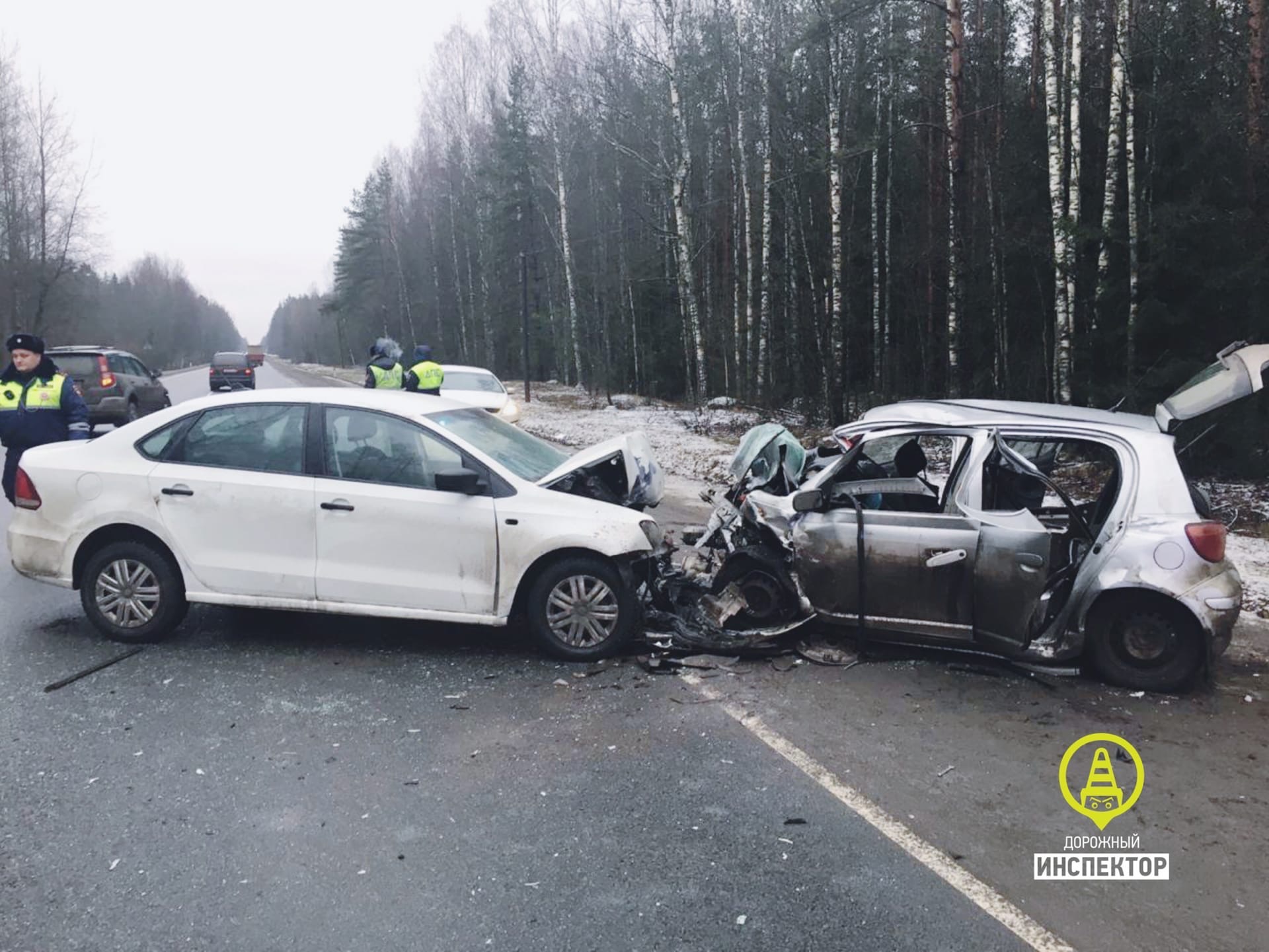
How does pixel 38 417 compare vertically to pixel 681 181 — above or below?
below

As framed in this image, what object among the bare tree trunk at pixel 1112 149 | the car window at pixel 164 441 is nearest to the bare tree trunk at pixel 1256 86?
the bare tree trunk at pixel 1112 149

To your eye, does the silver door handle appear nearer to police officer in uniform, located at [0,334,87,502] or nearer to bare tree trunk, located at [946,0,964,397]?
police officer in uniform, located at [0,334,87,502]

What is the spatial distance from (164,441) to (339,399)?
3.80 feet

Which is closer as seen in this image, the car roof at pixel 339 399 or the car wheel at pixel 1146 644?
the car wheel at pixel 1146 644

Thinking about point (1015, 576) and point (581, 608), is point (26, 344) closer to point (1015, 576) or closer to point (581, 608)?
point (581, 608)

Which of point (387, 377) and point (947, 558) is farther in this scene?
point (387, 377)

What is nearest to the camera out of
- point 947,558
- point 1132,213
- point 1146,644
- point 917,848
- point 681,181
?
point 917,848

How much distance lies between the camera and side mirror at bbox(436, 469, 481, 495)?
16.6 feet

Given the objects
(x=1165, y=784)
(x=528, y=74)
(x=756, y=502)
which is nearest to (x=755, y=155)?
(x=528, y=74)

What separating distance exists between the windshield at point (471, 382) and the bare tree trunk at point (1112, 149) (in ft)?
34.5

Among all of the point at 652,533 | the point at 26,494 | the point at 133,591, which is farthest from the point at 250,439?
the point at 652,533

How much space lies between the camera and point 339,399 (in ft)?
18.2

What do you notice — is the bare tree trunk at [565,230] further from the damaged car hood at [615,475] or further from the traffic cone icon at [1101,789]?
the traffic cone icon at [1101,789]

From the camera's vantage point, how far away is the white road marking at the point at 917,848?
9.17ft
